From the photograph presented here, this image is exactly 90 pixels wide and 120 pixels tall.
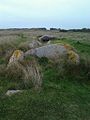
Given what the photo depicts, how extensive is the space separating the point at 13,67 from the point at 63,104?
3.62 meters

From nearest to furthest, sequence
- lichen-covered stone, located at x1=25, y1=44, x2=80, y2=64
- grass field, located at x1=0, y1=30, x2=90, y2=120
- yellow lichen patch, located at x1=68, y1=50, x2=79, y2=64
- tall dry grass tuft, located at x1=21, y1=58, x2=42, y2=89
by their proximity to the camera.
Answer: grass field, located at x1=0, y1=30, x2=90, y2=120 < tall dry grass tuft, located at x1=21, y1=58, x2=42, y2=89 < yellow lichen patch, located at x1=68, y1=50, x2=79, y2=64 < lichen-covered stone, located at x1=25, y1=44, x2=80, y2=64

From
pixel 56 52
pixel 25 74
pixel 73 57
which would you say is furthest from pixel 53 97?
pixel 56 52

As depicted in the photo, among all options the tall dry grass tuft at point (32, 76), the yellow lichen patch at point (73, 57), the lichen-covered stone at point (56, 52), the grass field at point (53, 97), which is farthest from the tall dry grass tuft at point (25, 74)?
the lichen-covered stone at point (56, 52)

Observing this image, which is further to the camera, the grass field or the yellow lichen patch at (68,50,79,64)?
the yellow lichen patch at (68,50,79,64)

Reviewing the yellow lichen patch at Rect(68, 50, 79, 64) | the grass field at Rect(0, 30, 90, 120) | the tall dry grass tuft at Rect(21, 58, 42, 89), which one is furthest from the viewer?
the yellow lichen patch at Rect(68, 50, 79, 64)

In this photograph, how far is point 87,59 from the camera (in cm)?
1471

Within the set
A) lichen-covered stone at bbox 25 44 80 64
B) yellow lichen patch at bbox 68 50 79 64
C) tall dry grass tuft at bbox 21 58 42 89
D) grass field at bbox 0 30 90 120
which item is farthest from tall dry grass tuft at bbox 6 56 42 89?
lichen-covered stone at bbox 25 44 80 64

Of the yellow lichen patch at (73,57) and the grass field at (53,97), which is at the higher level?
the yellow lichen patch at (73,57)

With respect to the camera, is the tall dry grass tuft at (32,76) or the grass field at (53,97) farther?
the tall dry grass tuft at (32,76)

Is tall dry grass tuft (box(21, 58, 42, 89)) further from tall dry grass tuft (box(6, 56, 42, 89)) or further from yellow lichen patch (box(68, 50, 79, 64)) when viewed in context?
yellow lichen patch (box(68, 50, 79, 64))

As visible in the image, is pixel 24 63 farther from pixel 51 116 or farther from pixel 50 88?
pixel 51 116

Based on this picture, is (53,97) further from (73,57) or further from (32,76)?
(73,57)

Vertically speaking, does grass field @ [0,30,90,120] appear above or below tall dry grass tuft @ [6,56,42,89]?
below

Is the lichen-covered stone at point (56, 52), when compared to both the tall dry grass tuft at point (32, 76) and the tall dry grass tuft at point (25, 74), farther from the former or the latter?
the tall dry grass tuft at point (32, 76)
